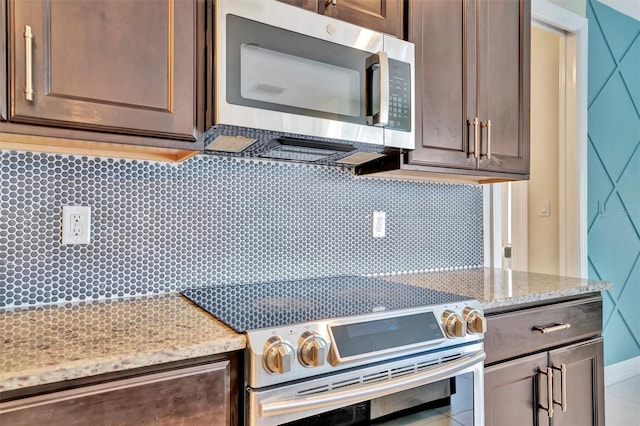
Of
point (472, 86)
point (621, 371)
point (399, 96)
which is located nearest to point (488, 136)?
point (472, 86)

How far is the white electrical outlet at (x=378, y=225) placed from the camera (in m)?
1.88

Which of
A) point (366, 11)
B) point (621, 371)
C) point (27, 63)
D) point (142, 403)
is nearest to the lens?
point (142, 403)

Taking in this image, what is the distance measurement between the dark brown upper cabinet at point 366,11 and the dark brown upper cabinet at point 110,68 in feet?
1.28

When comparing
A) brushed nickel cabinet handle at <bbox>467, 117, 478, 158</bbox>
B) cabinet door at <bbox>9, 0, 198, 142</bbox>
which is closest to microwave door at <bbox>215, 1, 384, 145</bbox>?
cabinet door at <bbox>9, 0, 198, 142</bbox>

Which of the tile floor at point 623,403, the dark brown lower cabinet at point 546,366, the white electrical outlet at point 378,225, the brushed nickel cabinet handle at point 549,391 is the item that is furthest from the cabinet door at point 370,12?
the tile floor at point 623,403

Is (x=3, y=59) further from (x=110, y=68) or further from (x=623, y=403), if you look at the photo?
(x=623, y=403)

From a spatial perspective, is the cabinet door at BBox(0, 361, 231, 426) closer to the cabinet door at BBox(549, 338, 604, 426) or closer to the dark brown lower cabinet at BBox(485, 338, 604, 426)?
the dark brown lower cabinet at BBox(485, 338, 604, 426)

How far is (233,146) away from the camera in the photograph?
1.41 metres

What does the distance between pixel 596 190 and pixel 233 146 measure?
2.67 metres

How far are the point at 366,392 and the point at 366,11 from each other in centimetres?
123

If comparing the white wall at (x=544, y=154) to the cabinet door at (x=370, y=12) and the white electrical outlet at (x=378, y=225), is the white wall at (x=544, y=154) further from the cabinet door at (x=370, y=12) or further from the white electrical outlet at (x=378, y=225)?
the cabinet door at (x=370, y=12)

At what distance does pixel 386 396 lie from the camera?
3.66 ft

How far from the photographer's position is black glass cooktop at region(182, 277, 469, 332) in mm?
1084

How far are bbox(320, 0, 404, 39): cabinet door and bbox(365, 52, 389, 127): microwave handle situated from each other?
6.5 inches
